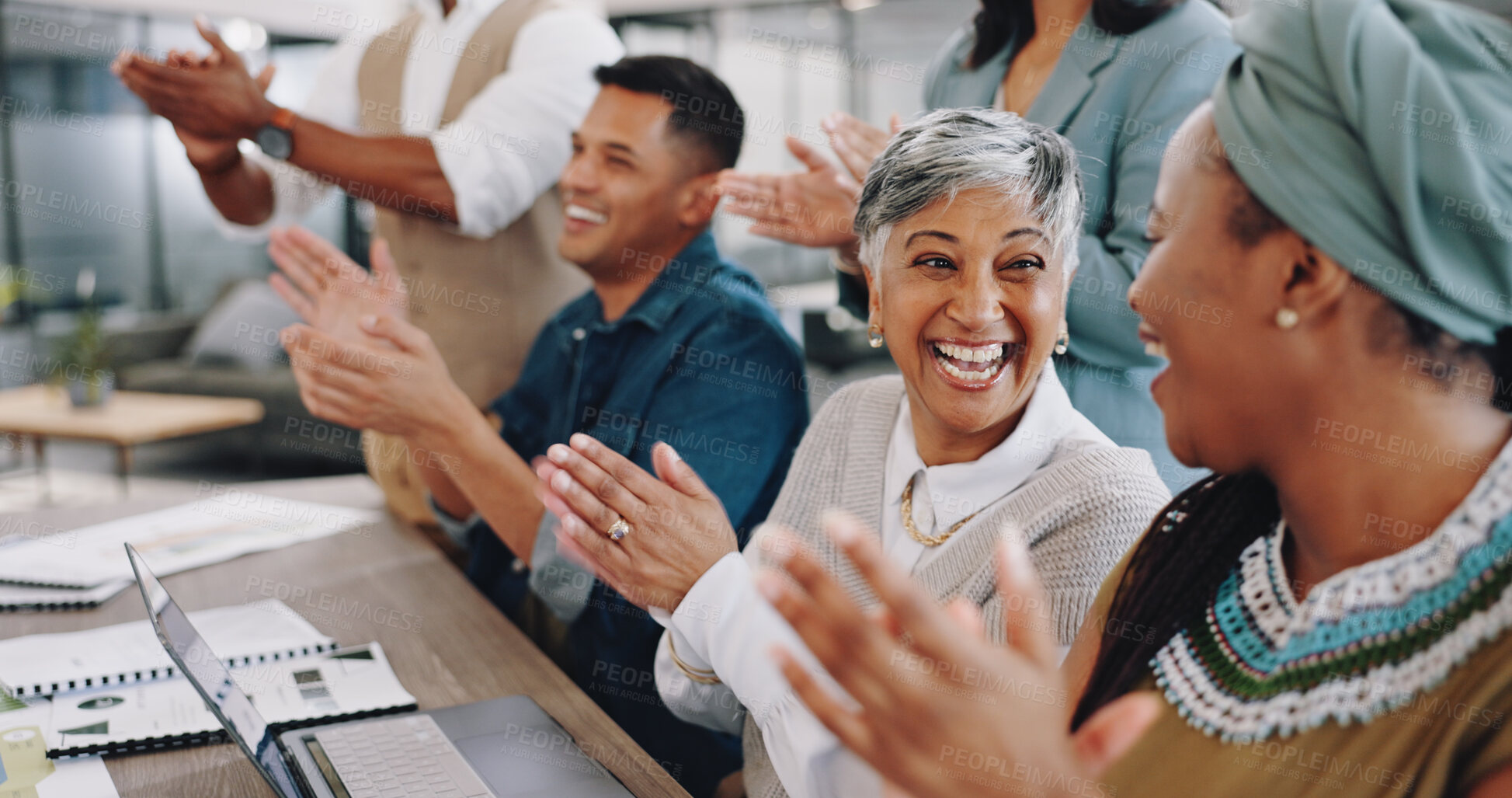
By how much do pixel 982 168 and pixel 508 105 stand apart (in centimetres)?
118

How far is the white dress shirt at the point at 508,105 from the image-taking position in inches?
77.7

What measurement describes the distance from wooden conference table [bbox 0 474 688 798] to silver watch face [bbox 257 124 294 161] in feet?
2.31

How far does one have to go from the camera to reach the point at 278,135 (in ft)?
6.37

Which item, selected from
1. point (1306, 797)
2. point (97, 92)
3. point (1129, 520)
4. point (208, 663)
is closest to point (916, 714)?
point (1306, 797)

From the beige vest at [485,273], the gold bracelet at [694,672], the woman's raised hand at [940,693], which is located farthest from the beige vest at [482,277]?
the woman's raised hand at [940,693]

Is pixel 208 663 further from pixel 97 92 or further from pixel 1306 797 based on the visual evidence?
pixel 97 92

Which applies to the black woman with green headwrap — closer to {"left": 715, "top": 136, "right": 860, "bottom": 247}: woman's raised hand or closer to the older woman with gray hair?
the older woman with gray hair

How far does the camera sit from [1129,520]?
1058mm

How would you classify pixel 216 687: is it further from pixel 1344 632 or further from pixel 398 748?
pixel 1344 632

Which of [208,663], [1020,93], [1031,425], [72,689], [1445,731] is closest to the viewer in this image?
[1445,731]

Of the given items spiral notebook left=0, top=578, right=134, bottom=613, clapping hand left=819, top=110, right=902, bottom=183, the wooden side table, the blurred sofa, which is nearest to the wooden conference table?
spiral notebook left=0, top=578, right=134, bottom=613

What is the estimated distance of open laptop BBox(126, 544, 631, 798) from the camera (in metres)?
0.98

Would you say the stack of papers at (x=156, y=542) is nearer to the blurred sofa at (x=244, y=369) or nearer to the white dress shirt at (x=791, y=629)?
the white dress shirt at (x=791, y=629)

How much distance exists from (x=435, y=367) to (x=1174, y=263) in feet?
3.40
